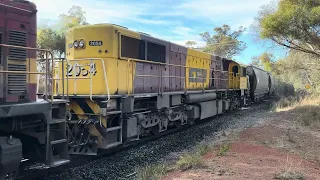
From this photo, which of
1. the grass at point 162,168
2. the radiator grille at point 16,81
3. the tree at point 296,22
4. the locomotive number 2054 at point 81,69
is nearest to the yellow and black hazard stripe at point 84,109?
the locomotive number 2054 at point 81,69

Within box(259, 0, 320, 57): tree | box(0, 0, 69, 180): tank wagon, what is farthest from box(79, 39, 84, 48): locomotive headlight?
box(259, 0, 320, 57): tree

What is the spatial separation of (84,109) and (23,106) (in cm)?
291

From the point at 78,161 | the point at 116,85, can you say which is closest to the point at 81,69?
the point at 116,85

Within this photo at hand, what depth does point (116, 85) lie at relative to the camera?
7.53m

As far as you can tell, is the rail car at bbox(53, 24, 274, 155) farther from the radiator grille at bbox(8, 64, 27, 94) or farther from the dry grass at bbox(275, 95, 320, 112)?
the dry grass at bbox(275, 95, 320, 112)

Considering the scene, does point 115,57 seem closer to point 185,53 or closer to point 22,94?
point 22,94

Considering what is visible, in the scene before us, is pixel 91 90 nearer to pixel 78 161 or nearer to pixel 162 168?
pixel 78 161

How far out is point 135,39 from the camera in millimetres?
8320

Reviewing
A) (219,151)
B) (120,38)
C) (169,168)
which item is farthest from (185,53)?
(169,168)

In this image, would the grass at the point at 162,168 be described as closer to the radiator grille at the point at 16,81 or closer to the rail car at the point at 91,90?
the rail car at the point at 91,90

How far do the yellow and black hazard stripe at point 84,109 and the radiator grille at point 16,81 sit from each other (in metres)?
2.37

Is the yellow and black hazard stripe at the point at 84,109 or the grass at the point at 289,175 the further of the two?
the yellow and black hazard stripe at the point at 84,109

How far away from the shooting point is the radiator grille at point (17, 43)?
4.69 metres

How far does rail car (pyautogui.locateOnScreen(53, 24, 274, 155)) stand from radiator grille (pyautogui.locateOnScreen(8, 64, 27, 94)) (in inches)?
33.5
